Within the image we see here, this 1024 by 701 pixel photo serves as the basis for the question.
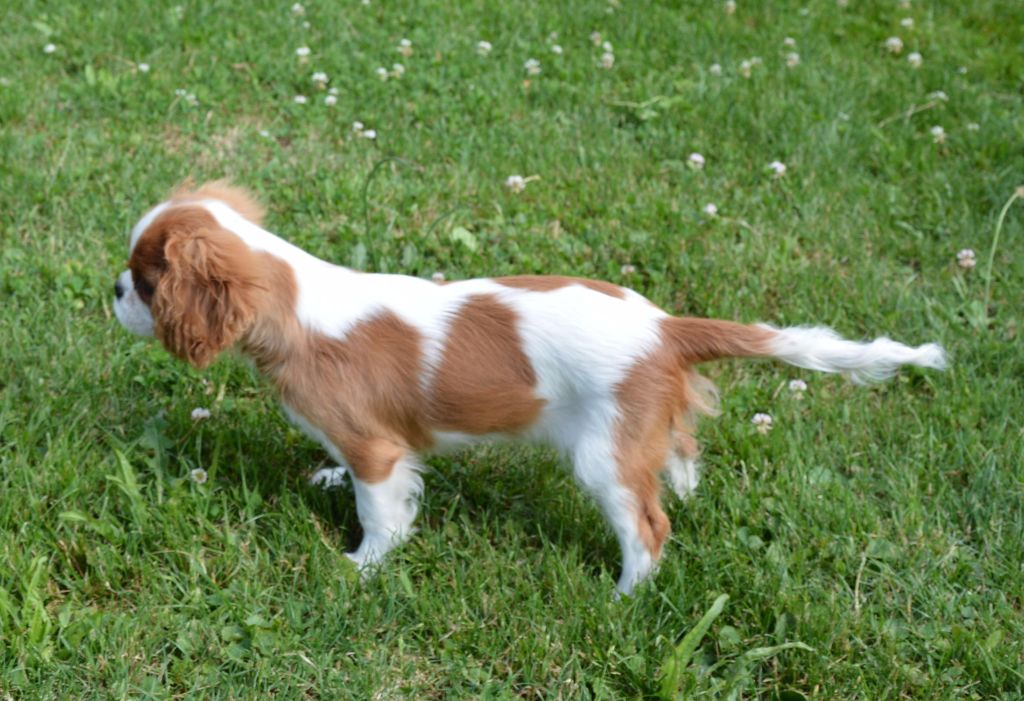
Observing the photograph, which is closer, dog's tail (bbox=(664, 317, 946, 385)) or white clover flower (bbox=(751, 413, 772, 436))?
dog's tail (bbox=(664, 317, 946, 385))

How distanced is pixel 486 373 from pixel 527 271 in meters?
1.45

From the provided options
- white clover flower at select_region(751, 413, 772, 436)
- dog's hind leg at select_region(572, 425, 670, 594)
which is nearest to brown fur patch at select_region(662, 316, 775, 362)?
dog's hind leg at select_region(572, 425, 670, 594)

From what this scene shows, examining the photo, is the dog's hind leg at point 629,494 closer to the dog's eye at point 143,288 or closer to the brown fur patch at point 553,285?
the brown fur patch at point 553,285

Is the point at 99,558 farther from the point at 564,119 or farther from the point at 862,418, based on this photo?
the point at 564,119

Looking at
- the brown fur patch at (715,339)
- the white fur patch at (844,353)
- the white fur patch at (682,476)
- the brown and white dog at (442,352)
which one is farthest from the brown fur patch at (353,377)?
the white fur patch at (844,353)

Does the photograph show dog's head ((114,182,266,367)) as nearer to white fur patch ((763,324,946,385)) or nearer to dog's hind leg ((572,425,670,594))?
dog's hind leg ((572,425,670,594))

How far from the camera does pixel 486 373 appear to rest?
9.73ft

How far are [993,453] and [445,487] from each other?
5.97ft

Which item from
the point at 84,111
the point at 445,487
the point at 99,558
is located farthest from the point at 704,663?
the point at 84,111

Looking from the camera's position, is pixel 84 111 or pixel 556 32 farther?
pixel 556 32

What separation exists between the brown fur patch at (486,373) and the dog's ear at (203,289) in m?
0.57

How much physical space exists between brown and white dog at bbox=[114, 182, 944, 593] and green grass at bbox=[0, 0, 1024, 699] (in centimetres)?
31

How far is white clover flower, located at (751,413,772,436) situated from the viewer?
3.66m

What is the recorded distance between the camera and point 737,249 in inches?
180
